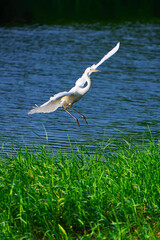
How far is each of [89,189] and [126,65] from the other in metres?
18.7

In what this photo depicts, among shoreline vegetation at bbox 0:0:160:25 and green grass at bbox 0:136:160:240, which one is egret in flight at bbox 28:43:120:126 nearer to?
green grass at bbox 0:136:160:240

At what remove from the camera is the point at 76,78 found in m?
21.9

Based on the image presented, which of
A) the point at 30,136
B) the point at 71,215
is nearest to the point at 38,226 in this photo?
the point at 71,215

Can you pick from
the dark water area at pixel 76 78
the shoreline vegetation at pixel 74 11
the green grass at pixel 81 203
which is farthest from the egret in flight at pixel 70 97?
the shoreline vegetation at pixel 74 11

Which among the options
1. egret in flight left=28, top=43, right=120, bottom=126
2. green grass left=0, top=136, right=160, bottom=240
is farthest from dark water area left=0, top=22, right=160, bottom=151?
green grass left=0, top=136, right=160, bottom=240

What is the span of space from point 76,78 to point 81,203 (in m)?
15.7

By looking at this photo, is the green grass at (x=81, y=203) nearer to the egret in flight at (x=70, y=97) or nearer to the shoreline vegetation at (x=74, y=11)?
the egret in flight at (x=70, y=97)

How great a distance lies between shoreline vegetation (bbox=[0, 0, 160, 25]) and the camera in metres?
43.2

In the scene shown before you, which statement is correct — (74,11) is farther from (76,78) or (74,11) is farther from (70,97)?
(70,97)

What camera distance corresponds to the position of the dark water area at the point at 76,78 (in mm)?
14328

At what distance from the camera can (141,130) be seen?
14344 millimetres

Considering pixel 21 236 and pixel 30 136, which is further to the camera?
pixel 30 136

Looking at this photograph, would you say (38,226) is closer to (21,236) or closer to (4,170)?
(21,236)

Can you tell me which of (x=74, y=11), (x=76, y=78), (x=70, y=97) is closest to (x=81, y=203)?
(x=70, y=97)
